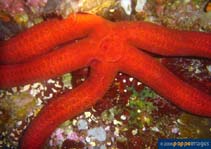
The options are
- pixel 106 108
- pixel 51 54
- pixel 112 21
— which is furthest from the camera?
pixel 106 108

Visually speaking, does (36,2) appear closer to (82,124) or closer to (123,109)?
(82,124)

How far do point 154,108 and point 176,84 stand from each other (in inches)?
30.8

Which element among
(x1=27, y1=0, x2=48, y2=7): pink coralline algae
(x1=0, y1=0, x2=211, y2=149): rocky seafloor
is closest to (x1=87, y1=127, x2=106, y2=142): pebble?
(x1=0, y1=0, x2=211, y2=149): rocky seafloor

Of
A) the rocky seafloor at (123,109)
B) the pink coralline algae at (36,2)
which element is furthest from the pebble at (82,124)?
the pink coralline algae at (36,2)

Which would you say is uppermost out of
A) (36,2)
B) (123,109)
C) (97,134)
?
(36,2)

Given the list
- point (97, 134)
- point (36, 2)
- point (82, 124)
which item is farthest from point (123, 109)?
point (36, 2)

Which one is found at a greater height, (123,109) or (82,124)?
(123,109)

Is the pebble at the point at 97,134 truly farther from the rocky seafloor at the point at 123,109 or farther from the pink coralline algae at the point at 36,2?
the pink coralline algae at the point at 36,2

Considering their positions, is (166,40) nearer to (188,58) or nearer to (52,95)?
(188,58)

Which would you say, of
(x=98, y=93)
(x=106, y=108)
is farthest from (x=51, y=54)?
(x=106, y=108)

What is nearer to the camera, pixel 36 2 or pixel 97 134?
pixel 36 2

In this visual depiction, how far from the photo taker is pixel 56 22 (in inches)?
155

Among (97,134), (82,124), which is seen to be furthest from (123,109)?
(82,124)

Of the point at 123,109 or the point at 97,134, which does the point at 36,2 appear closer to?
the point at 123,109
